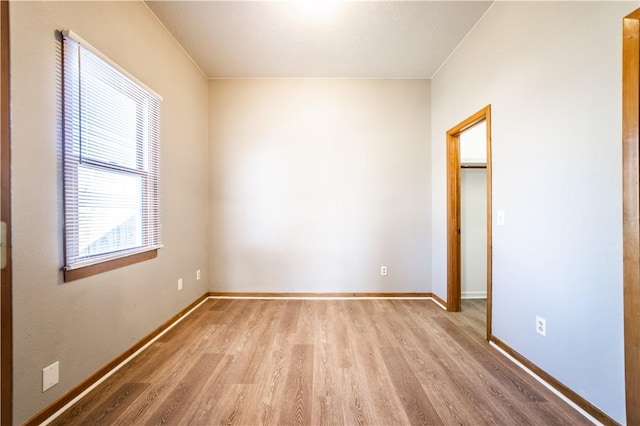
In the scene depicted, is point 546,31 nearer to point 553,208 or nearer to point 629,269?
point 553,208

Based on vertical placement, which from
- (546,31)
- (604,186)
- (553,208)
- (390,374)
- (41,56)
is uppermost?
(546,31)

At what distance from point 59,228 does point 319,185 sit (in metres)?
2.41

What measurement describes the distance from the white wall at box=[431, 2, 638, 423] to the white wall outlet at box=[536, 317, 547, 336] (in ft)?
0.10

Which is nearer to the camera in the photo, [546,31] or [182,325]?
[546,31]

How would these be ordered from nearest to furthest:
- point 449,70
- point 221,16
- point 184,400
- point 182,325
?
point 184,400, point 221,16, point 182,325, point 449,70

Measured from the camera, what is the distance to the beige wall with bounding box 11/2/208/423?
1.22 metres

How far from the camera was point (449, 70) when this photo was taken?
2.81 m

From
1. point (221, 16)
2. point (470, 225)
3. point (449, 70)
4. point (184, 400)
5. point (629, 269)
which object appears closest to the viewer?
point (629, 269)

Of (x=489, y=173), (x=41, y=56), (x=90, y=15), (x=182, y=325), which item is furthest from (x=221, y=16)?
(x=182, y=325)

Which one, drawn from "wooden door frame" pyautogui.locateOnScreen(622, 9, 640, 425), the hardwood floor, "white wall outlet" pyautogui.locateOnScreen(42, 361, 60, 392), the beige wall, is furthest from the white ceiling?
the hardwood floor

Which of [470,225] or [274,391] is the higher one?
[470,225]

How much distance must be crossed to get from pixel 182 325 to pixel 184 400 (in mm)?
1143

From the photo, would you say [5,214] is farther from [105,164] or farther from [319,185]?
[319,185]

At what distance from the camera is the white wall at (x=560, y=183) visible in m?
1.27
